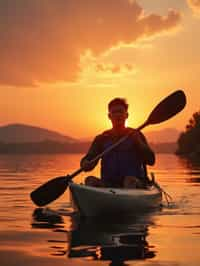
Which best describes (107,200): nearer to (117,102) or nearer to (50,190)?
(50,190)

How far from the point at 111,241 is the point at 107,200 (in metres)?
1.90

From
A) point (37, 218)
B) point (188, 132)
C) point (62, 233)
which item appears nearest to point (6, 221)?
point (37, 218)

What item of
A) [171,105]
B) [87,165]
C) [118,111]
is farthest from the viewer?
[171,105]

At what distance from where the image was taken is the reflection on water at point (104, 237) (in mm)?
5469

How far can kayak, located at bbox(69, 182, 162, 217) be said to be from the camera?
26.2 ft

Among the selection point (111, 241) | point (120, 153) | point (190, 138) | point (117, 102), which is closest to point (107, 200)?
point (120, 153)

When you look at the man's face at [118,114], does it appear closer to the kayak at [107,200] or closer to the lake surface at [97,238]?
the kayak at [107,200]

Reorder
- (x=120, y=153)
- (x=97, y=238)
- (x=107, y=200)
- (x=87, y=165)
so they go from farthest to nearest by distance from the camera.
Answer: (x=120, y=153) → (x=87, y=165) → (x=107, y=200) → (x=97, y=238)

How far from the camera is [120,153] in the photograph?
29.6ft

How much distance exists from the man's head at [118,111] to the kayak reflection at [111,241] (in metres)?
1.55

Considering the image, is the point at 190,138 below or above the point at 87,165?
above

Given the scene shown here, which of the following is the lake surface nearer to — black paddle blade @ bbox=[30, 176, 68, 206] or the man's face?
black paddle blade @ bbox=[30, 176, 68, 206]

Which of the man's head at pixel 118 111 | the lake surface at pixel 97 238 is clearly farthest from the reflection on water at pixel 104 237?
the man's head at pixel 118 111

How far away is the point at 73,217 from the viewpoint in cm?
857
